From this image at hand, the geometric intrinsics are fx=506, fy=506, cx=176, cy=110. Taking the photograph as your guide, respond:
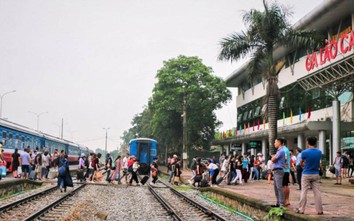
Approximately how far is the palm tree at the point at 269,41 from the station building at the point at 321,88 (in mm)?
1408

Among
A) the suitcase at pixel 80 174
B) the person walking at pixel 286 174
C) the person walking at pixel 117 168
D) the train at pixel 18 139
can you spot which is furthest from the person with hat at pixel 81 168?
the person walking at pixel 286 174

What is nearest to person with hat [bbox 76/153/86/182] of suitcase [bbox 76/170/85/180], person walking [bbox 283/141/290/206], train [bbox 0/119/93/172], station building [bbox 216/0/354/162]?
suitcase [bbox 76/170/85/180]

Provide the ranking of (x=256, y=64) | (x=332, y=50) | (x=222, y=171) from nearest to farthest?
1. (x=332, y=50)
2. (x=222, y=171)
3. (x=256, y=64)

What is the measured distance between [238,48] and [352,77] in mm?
6104

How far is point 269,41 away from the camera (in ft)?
88.0

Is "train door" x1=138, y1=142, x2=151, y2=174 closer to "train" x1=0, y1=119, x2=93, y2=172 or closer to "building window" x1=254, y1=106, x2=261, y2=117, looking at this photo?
"train" x1=0, y1=119, x2=93, y2=172

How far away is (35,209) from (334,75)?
17602 mm

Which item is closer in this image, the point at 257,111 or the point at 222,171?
the point at 222,171

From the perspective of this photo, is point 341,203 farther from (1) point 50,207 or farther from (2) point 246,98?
(2) point 246,98

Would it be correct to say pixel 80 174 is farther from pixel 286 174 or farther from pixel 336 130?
pixel 286 174

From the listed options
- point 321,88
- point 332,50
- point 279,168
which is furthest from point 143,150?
point 279,168

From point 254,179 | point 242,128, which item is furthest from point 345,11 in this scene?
point 242,128

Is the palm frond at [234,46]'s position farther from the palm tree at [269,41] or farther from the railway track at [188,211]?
the railway track at [188,211]

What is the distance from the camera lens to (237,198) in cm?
1535
